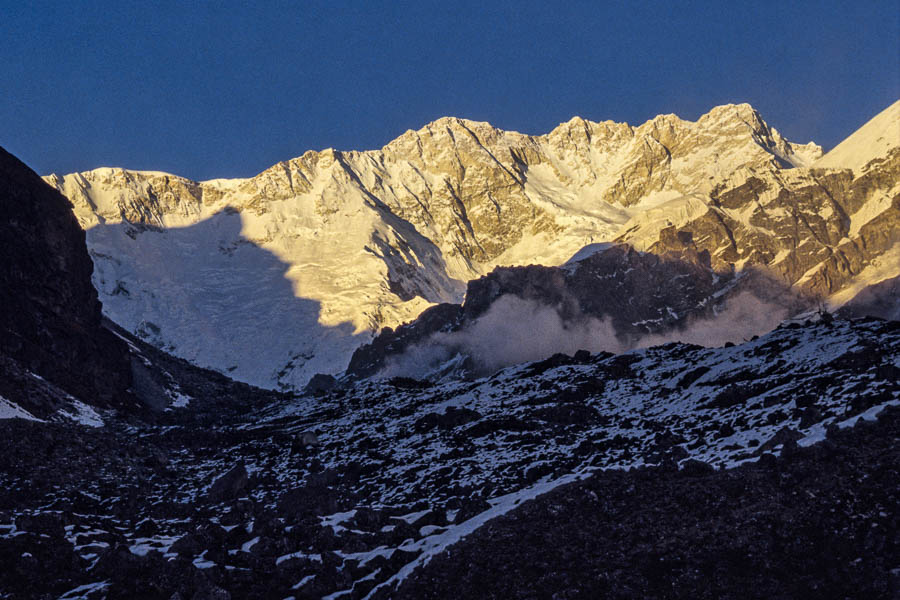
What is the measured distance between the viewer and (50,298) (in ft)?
413

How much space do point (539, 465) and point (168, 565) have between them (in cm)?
2354

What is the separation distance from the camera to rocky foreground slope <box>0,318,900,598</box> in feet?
98.7

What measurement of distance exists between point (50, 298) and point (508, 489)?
98.2 m

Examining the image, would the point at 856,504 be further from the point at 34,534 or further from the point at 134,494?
the point at 134,494

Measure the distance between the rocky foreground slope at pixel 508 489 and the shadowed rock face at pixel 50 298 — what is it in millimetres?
33822

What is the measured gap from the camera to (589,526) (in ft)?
111

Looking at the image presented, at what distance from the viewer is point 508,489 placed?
154 feet

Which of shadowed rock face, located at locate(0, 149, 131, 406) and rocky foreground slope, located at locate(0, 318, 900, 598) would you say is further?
shadowed rock face, located at locate(0, 149, 131, 406)

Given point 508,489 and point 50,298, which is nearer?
point 508,489

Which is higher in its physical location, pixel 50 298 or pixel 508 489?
pixel 50 298

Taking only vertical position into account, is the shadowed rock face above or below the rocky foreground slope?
above

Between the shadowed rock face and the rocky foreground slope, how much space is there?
111 feet

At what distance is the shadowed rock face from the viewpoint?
114 m

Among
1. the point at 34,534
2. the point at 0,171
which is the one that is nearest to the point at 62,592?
the point at 34,534
